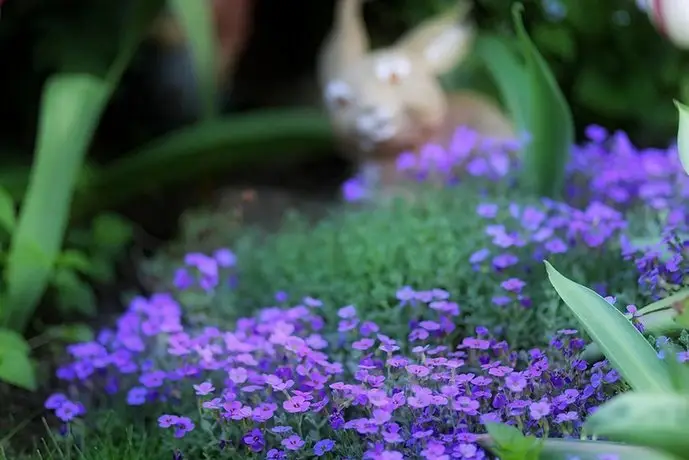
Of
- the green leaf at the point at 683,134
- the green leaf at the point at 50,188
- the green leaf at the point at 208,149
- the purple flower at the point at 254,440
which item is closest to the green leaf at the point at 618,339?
the green leaf at the point at 683,134

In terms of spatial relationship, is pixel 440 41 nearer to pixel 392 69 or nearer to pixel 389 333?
pixel 392 69

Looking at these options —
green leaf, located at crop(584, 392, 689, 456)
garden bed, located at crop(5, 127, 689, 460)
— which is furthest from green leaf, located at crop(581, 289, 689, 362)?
green leaf, located at crop(584, 392, 689, 456)

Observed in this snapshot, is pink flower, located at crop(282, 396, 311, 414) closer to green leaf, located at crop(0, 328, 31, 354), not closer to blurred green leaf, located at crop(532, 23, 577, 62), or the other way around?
green leaf, located at crop(0, 328, 31, 354)

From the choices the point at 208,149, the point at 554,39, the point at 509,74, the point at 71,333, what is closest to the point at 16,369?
the point at 71,333

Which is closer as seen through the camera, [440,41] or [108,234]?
[108,234]

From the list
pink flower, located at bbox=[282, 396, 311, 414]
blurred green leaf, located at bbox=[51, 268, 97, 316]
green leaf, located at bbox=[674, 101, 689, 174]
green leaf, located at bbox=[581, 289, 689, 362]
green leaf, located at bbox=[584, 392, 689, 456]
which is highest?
blurred green leaf, located at bbox=[51, 268, 97, 316]

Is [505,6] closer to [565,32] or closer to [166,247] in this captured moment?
[565,32]

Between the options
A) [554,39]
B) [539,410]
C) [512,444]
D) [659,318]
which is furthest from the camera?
[554,39]
